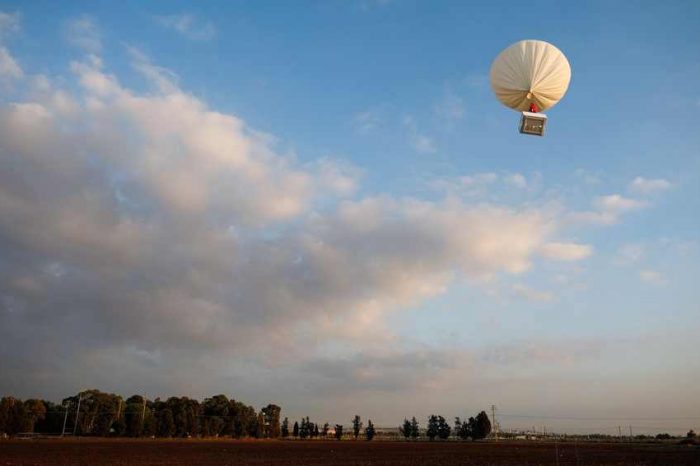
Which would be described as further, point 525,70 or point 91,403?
point 91,403

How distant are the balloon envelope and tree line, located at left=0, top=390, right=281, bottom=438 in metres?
113

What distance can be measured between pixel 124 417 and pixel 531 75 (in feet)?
389

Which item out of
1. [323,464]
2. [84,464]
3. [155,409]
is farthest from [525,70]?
[155,409]

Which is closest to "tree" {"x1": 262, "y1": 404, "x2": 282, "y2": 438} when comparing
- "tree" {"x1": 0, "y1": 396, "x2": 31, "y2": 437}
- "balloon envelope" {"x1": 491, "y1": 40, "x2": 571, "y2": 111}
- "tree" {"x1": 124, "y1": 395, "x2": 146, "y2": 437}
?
"tree" {"x1": 124, "y1": 395, "x2": 146, "y2": 437}

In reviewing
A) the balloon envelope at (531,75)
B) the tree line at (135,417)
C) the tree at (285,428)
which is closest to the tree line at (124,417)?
the tree line at (135,417)

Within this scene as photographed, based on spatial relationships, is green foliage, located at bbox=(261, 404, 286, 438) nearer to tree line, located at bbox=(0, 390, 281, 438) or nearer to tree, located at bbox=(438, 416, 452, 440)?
tree line, located at bbox=(0, 390, 281, 438)

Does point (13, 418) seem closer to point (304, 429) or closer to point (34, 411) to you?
point (34, 411)

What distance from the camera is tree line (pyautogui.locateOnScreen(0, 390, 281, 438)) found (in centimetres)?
10431

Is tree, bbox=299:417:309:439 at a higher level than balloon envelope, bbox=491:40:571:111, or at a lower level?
lower

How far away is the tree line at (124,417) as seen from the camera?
4107 inches

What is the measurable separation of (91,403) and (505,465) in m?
107

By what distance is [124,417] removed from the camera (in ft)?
375

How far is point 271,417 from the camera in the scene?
151625 mm

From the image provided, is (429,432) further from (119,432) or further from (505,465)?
(505,465)
